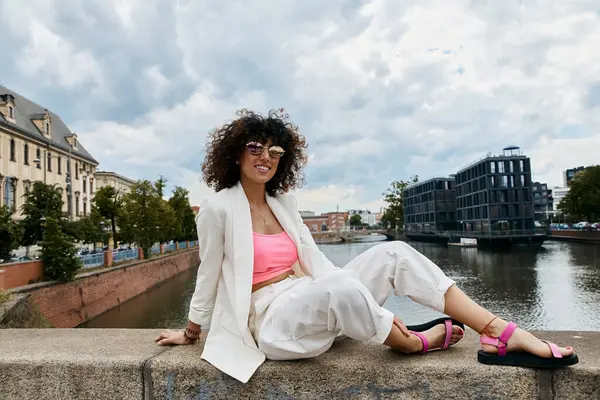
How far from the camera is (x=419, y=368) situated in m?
1.70

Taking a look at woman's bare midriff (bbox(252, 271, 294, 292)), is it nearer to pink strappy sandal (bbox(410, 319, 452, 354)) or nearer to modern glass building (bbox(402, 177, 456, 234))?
pink strappy sandal (bbox(410, 319, 452, 354))

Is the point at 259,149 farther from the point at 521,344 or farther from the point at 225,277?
the point at 521,344

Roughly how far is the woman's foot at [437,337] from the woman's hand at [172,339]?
104 centimetres

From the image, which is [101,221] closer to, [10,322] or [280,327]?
[10,322]

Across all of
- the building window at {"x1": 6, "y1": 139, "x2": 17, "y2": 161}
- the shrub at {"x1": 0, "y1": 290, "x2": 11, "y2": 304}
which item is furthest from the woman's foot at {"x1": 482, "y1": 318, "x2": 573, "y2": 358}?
the building window at {"x1": 6, "y1": 139, "x2": 17, "y2": 161}

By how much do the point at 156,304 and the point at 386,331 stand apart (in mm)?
20570

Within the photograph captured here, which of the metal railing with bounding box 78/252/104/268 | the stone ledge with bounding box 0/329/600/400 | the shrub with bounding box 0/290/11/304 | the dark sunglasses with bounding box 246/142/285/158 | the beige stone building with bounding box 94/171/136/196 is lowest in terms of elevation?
the shrub with bounding box 0/290/11/304

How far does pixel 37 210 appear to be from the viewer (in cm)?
2147

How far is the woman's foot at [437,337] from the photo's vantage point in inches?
72.6

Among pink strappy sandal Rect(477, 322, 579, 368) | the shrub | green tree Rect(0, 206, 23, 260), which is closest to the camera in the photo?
pink strappy sandal Rect(477, 322, 579, 368)

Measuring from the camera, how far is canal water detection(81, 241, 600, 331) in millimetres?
15531

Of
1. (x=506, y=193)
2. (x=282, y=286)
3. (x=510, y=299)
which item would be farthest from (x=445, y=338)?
(x=506, y=193)

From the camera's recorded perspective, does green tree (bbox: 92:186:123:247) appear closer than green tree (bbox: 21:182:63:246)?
No

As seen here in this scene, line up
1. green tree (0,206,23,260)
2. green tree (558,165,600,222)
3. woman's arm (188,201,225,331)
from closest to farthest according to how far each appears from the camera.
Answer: woman's arm (188,201,225,331) → green tree (0,206,23,260) → green tree (558,165,600,222)
